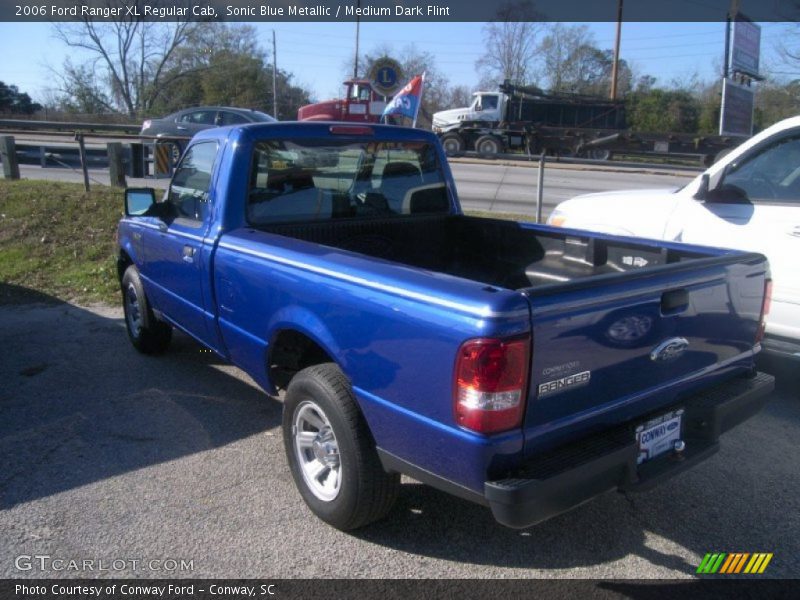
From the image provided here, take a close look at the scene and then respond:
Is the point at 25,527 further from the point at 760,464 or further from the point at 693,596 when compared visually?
the point at 760,464

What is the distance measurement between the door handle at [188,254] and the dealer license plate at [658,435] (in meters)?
2.89

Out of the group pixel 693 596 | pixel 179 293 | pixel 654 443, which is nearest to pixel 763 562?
pixel 693 596

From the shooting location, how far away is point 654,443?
9.85 feet

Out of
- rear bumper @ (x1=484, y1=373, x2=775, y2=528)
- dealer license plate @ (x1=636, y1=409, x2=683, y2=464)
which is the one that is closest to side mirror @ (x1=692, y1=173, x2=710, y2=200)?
rear bumper @ (x1=484, y1=373, x2=775, y2=528)

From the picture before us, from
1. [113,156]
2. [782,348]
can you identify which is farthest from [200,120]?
[782,348]

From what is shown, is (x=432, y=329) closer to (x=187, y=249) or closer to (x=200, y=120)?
(x=187, y=249)

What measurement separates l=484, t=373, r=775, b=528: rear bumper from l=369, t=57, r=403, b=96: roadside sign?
32.1 feet

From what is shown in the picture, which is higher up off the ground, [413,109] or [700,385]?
[413,109]

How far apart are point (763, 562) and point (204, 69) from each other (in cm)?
6112

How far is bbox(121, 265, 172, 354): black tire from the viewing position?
18.6 feet

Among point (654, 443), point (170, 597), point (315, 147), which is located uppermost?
point (315, 147)

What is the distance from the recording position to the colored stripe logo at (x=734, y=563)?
3.08 m

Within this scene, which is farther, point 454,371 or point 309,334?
point 309,334

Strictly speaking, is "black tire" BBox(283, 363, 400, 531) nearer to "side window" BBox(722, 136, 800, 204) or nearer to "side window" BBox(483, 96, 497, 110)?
"side window" BBox(722, 136, 800, 204)
